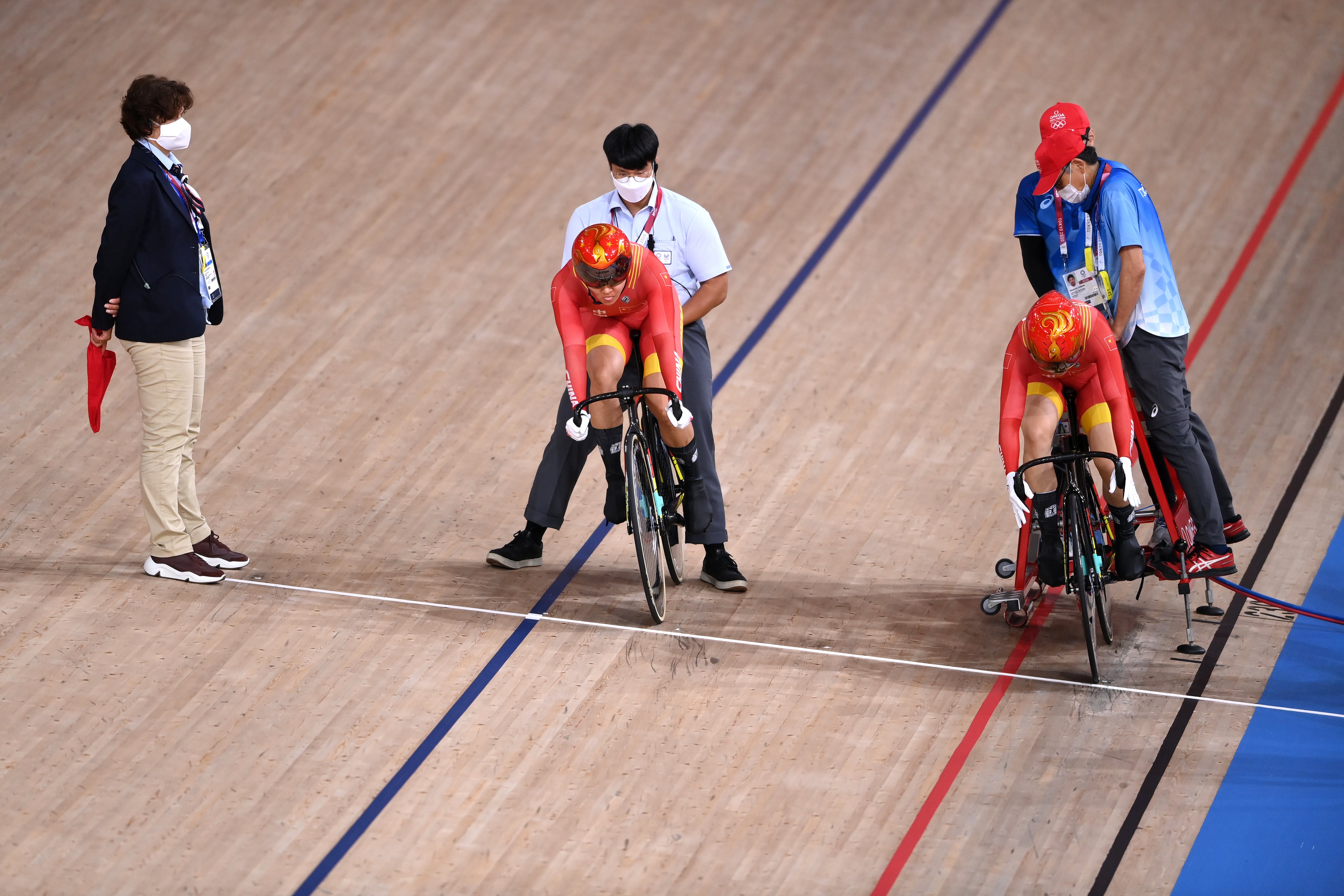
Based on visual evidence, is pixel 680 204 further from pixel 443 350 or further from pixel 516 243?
pixel 516 243

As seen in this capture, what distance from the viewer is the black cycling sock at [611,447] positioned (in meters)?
4.26

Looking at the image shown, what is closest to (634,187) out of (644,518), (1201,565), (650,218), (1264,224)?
(650,218)

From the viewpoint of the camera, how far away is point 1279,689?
4168 mm

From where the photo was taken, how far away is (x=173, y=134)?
408 centimetres

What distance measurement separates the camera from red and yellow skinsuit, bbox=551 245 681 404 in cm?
414

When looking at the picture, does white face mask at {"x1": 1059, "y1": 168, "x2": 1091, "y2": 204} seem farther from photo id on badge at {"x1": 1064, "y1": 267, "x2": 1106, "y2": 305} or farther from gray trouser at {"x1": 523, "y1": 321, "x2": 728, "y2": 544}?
gray trouser at {"x1": 523, "y1": 321, "x2": 728, "y2": 544}

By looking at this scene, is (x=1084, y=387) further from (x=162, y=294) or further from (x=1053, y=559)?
(x=162, y=294)

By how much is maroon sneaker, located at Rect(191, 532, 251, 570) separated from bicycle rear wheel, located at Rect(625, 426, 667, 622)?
132cm

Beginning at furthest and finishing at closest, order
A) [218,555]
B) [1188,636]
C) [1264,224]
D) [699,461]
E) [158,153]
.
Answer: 1. [1264,224]
2. [218,555]
3. [699,461]
4. [1188,636]
5. [158,153]

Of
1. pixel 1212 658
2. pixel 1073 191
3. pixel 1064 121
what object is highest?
pixel 1064 121

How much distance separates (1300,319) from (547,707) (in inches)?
150

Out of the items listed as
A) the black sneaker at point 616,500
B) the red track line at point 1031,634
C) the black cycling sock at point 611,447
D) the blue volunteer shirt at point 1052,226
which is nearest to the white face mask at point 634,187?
the black cycling sock at point 611,447

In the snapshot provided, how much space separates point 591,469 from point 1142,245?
2.14 m

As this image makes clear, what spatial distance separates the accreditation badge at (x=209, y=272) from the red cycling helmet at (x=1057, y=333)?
7.87 feet
